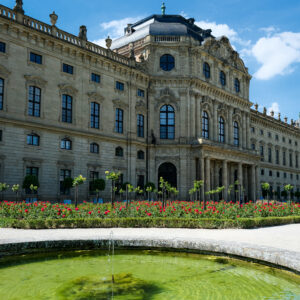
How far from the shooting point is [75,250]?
9133mm

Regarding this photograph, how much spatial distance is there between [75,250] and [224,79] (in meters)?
43.6

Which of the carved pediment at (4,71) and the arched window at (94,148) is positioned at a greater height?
the carved pediment at (4,71)

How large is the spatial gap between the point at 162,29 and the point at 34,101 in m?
21.6

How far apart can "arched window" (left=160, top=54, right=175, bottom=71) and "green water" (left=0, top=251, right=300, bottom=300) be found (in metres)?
36.0

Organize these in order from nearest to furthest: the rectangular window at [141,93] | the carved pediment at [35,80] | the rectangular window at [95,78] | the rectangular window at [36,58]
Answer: the carved pediment at [35,80] → the rectangular window at [36,58] → the rectangular window at [95,78] → the rectangular window at [141,93]

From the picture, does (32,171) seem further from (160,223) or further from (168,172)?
(168,172)

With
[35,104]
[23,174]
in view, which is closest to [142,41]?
[35,104]

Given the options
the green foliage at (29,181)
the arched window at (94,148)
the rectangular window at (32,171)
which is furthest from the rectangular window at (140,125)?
the green foliage at (29,181)

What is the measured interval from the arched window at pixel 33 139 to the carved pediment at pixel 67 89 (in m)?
5.35

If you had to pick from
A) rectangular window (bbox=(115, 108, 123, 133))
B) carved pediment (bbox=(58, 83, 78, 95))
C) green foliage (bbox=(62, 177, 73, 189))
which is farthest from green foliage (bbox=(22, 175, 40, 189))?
rectangular window (bbox=(115, 108, 123, 133))

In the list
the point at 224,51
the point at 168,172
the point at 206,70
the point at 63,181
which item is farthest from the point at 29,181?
the point at 224,51

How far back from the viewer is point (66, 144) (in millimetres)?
31188

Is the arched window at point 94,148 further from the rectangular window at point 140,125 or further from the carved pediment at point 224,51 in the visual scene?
the carved pediment at point 224,51

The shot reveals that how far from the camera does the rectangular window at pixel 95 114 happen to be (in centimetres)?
3434
